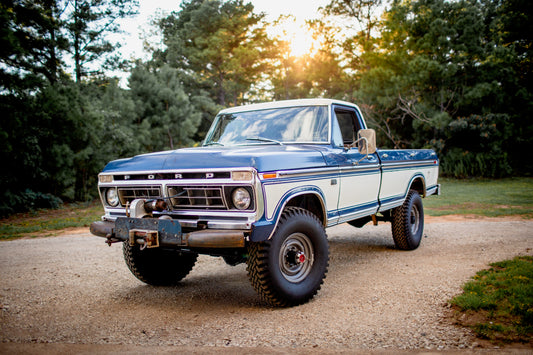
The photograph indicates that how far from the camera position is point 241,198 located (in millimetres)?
3885

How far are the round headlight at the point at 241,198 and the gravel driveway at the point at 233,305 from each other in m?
1.09

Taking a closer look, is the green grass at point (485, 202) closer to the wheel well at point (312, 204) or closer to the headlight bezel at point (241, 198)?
the wheel well at point (312, 204)

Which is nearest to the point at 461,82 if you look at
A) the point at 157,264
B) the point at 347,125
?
the point at 347,125

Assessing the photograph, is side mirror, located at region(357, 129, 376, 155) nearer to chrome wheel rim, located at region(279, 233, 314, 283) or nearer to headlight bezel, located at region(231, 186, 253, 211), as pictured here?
chrome wheel rim, located at region(279, 233, 314, 283)

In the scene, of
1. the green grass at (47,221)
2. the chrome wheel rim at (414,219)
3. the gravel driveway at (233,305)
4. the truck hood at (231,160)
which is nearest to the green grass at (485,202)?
the gravel driveway at (233,305)

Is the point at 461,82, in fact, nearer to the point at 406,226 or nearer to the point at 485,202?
the point at 485,202

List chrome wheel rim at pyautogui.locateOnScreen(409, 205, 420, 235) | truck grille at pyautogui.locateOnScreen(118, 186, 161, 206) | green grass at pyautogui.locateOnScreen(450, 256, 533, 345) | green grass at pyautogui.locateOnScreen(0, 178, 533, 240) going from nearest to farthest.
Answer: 1. green grass at pyautogui.locateOnScreen(450, 256, 533, 345)
2. truck grille at pyautogui.locateOnScreen(118, 186, 161, 206)
3. chrome wheel rim at pyautogui.locateOnScreen(409, 205, 420, 235)
4. green grass at pyautogui.locateOnScreen(0, 178, 533, 240)

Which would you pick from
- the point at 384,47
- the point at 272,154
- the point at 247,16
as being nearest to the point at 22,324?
the point at 272,154

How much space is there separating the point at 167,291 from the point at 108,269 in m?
1.60

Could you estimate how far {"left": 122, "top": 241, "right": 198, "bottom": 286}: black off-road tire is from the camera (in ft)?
16.5

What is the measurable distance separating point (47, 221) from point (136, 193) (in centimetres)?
852

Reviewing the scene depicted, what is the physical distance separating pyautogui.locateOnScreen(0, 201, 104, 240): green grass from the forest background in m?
0.76

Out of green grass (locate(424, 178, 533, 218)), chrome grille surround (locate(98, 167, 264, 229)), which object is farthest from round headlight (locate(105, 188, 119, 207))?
green grass (locate(424, 178, 533, 218))

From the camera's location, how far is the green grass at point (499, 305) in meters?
3.41
